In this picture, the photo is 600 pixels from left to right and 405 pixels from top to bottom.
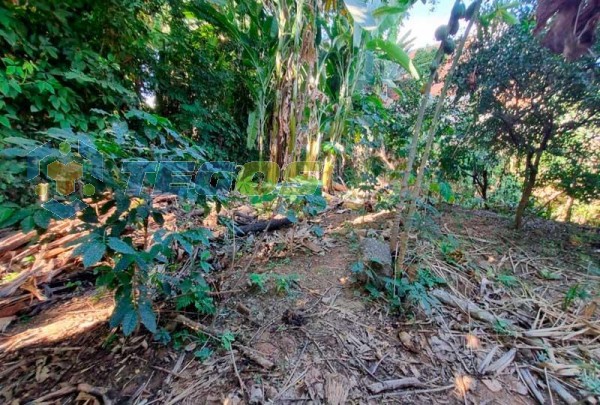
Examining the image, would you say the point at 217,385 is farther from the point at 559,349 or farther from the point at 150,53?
the point at 150,53

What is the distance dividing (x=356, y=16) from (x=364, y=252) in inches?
92.2

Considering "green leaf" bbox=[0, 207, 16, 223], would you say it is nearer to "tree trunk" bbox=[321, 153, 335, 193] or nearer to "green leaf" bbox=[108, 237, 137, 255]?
"green leaf" bbox=[108, 237, 137, 255]

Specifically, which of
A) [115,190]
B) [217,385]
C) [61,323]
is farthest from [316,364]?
[61,323]

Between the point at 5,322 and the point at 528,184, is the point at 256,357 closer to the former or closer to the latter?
the point at 5,322

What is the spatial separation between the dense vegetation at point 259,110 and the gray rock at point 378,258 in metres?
0.17

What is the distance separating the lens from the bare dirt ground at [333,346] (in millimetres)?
1218

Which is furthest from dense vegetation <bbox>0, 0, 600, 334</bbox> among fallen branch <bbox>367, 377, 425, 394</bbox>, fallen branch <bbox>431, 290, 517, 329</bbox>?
fallen branch <bbox>367, 377, 425, 394</bbox>

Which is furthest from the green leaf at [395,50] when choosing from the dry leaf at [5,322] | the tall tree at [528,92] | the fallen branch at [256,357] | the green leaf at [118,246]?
the dry leaf at [5,322]

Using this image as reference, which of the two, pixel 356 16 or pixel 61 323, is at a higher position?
pixel 356 16

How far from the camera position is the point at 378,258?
1898 mm

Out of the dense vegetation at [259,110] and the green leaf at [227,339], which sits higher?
the dense vegetation at [259,110]

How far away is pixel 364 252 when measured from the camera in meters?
2.01

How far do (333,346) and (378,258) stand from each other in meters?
0.71

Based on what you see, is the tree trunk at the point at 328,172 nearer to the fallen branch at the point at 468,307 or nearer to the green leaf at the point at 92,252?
the fallen branch at the point at 468,307
